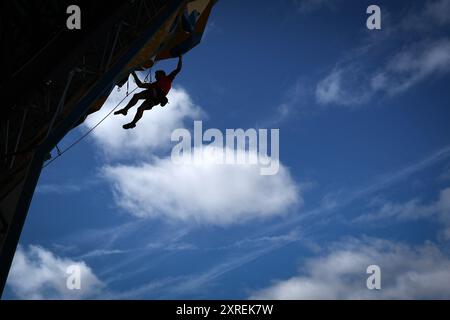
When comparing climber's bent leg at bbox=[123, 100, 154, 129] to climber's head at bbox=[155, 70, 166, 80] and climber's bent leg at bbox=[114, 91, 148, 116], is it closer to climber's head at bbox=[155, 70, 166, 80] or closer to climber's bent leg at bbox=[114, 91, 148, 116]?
climber's bent leg at bbox=[114, 91, 148, 116]

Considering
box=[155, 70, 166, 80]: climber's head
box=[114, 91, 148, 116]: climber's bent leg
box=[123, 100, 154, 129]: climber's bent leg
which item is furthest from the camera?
box=[155, 70, 166, 80]: climber's head

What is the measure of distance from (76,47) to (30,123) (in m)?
3.70

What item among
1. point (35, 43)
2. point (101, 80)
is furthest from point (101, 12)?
point (101, 80)

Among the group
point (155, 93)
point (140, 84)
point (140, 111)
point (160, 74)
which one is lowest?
point (140, 111)

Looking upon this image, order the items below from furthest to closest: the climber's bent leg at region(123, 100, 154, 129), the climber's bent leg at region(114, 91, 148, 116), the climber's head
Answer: the climber's head, the climber's bent leg at region(114, 91, 148, 116), the climber's bent leg at region(123, 100, 154, 129)

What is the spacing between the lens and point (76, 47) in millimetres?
6836

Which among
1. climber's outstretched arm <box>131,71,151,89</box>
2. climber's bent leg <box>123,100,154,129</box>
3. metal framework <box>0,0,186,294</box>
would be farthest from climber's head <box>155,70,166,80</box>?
metal framework <box>0,0,186,294</box>

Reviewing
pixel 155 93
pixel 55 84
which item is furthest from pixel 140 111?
pixel 55 84

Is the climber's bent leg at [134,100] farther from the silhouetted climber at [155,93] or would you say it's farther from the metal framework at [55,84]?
the metal framework at [55,84]

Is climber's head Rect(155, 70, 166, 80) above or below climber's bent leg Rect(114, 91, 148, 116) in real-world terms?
above

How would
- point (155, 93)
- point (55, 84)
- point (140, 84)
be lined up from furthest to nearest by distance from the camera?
1. point (140, 84)
2. point (155, 93)
3. point (55, 84)

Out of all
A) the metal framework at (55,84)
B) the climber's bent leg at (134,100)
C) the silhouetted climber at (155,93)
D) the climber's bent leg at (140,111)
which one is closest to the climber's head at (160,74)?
the silhouetted climber at (155,93)

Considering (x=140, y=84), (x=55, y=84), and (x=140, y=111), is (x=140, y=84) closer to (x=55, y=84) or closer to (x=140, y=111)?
(x=140, y=111)
